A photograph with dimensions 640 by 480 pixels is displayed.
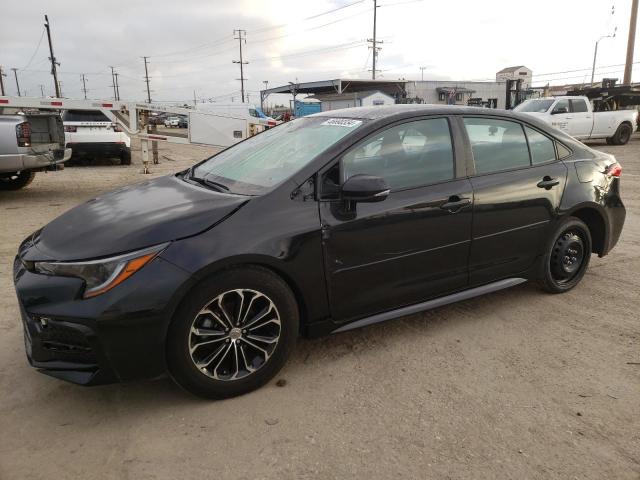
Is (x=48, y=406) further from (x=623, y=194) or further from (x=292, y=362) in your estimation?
(x=623, y=194)

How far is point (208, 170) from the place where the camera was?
11.7ft

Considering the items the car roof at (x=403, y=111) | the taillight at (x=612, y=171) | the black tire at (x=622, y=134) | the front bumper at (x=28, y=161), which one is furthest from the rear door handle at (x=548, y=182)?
the black tire at (x=622, y=134)

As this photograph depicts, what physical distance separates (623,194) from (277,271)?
8475mm

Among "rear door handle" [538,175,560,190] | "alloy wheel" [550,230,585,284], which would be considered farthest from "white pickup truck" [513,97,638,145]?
"rear door handle" [538,175,560,190]

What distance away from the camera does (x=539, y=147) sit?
383cm

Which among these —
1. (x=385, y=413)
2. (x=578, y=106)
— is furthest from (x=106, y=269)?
(x=578, y=106)

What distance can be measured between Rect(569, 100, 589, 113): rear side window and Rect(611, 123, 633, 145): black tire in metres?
2.50

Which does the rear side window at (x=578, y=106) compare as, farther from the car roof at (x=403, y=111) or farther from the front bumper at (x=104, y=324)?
the front bumper at (x=104, y=324)

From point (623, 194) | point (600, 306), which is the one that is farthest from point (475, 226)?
point (623, 194)

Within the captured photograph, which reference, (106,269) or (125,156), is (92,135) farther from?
(106,269)

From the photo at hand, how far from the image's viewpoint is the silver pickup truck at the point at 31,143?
7379 mm

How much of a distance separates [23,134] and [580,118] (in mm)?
16296

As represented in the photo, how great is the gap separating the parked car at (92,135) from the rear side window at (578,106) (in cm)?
1420

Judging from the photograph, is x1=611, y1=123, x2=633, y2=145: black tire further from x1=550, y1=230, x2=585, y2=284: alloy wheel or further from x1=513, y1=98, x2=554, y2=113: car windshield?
x1=550, y1=230, x2=585, y2=284: alloy wheel
